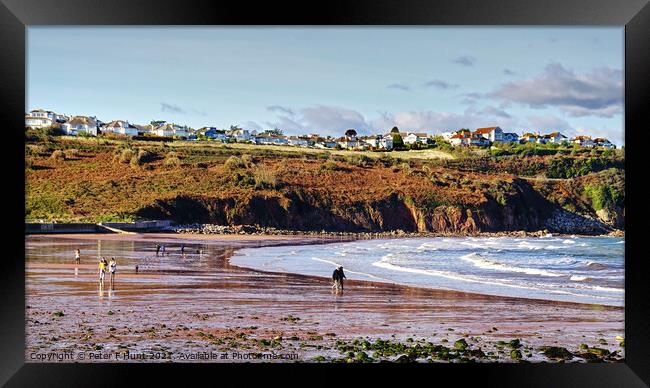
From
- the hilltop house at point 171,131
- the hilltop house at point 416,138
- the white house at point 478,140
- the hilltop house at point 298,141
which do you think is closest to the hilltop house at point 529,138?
the white house at point 478,140

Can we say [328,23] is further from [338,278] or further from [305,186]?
[305,186]

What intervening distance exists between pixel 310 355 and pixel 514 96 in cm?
3945

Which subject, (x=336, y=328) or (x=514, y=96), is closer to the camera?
(x=336, y=328)

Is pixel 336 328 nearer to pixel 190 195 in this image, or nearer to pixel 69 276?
pixel 69 276

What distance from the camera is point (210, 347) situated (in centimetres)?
852

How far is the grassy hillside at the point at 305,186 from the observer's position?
36125 mm

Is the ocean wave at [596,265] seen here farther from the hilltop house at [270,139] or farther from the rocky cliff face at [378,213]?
the hilltop house at [270,139]

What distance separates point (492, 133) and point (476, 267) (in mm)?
31621

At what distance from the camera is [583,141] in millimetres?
49719

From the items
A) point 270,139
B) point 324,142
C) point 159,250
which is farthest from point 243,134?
point 159,250

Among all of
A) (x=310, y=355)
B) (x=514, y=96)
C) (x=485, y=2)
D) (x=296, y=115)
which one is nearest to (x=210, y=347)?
(x=310, y=355)

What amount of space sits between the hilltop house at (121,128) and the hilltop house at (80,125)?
76cm

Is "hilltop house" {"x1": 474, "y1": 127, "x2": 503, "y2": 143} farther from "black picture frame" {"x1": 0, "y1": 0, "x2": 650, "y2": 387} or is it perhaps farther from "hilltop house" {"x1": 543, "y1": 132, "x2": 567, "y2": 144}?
"black picture frame" {"x1": 0, "y1": 0, "x2": 650, "y2": 387}

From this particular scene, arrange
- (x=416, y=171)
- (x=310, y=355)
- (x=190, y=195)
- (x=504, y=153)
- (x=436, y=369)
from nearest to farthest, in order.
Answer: (x=436, y=369), (x=310, y=355), (x=190, y=195), (x=416, y=171), (x=504, y=153)
